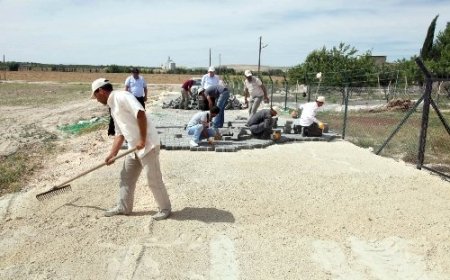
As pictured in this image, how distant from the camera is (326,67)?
113ft

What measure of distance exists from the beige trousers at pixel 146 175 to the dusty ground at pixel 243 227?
21 centimetres

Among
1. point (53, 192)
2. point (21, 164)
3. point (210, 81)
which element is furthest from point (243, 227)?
point (210, 81)

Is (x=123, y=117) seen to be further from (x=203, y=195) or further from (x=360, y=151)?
(x=360, y=151)

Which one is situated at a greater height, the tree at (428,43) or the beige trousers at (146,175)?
the tree at (428,43)

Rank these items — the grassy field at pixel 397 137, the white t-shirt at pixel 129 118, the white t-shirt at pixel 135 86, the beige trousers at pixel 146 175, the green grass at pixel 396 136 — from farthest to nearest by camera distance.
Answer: the white t-shirt at pixel 135 86 < the green grass at pixel 396 136 < the grassy field at pixel 397 137 < the beige trousers at pixel 146 175 < the white t-shirt at pixel 129 118

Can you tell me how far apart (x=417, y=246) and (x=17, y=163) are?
7.83 m

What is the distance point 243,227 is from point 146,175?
128 cm

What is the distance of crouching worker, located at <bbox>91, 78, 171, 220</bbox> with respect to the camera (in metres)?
4.80

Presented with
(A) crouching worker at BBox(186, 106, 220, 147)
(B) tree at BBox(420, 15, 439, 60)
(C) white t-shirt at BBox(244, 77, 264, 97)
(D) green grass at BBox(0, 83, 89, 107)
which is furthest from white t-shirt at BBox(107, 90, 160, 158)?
(B) tree at BBox(420, 15, 439, 60)

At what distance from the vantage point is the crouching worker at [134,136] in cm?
480

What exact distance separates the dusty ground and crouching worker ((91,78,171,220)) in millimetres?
387

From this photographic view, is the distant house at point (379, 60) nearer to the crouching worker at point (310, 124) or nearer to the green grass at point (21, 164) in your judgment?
the crouching worker at point (310, 124)

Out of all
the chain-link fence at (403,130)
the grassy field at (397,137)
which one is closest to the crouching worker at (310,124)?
the chain-link fence at (403,130)

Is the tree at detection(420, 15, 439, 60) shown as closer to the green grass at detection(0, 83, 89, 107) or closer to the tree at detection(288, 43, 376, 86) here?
the tree at detection(288, 43, 376, 86)
